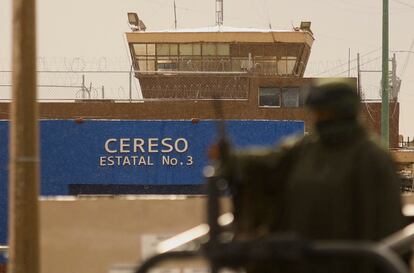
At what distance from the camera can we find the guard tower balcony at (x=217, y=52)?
196 feet

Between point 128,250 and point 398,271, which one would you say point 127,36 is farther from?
point 398,271

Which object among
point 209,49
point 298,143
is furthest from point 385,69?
point 209,49

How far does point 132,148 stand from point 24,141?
19637 mm

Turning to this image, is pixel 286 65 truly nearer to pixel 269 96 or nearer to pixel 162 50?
pixel 269 96

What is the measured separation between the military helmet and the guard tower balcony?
52075mm

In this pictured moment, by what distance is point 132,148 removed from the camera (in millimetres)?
29844

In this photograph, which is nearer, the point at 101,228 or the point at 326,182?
the point at 326,182

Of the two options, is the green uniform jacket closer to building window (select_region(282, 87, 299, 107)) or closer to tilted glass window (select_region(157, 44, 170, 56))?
building window (select_region(282, 87, 299, 107))

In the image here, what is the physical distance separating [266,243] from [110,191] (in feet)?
86.6

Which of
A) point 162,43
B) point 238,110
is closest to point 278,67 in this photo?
point 162,43

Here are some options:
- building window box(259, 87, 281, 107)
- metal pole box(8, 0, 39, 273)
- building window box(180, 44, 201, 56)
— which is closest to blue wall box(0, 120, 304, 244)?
metal pole box(8, 0, 39, 273)

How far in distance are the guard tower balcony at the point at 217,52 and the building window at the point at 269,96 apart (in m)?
0.86

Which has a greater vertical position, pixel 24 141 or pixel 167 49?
pixel 167 49

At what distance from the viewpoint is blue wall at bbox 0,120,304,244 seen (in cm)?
2858
